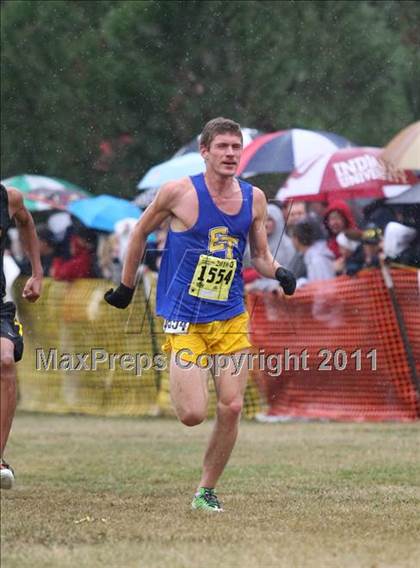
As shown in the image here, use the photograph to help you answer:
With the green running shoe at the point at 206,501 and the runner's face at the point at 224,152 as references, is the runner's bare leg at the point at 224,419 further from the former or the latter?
the runner's face at the point at 224,152

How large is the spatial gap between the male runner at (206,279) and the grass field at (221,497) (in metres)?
0.56

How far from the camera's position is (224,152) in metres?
7.93

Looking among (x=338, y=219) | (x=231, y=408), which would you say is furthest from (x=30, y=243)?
(x=338, y=219)

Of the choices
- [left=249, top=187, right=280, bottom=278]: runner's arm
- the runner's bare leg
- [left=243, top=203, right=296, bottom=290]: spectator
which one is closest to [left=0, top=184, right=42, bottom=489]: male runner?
the runner's bare leg

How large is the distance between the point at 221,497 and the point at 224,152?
6.96 feet

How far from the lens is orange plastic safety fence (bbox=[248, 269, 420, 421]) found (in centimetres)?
1362

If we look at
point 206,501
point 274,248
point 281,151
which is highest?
point 281,151

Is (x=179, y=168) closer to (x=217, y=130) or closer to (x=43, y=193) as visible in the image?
(x=43, y=193)

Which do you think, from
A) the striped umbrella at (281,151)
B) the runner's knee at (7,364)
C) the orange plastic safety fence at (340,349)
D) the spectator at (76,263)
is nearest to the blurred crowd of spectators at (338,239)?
the orange plastic safety fence at (340,349)

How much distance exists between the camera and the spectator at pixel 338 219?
1405cm

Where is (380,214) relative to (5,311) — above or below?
below

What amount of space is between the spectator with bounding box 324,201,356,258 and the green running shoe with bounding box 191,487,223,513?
631 centimetres

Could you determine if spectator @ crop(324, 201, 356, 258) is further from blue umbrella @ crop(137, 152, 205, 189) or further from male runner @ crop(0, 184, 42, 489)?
male runner @ crop(0, 184, 42, 489)

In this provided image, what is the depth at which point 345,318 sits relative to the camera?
14148 millimetres
